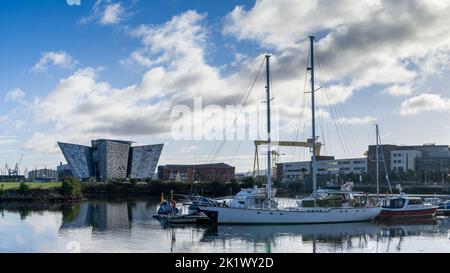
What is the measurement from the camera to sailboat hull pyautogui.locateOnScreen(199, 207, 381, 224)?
4056cm

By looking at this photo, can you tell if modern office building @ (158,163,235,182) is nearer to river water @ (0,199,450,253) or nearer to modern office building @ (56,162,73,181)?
modern office building @ (56,162,73,181)

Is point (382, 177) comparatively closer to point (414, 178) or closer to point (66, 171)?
point (414, 178)

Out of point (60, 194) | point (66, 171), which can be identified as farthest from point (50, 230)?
point (66, 171)

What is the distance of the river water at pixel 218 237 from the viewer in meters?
29.1

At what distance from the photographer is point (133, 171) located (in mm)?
145875

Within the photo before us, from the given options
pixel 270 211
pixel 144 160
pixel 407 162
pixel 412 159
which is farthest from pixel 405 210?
pixel 144 160

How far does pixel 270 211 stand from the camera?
4056 centimetres

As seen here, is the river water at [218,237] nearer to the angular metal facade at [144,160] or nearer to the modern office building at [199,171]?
the angular metal facade at [144,160]

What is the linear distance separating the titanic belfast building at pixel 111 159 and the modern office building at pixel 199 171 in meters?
9.75

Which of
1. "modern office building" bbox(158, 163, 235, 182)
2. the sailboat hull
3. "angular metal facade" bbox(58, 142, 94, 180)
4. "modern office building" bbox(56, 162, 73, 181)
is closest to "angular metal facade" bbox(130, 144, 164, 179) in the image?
"modern office building" bbox(158, 163, 235, 182)

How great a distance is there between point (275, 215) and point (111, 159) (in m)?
107

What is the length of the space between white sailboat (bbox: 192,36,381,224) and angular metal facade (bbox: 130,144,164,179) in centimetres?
9981
